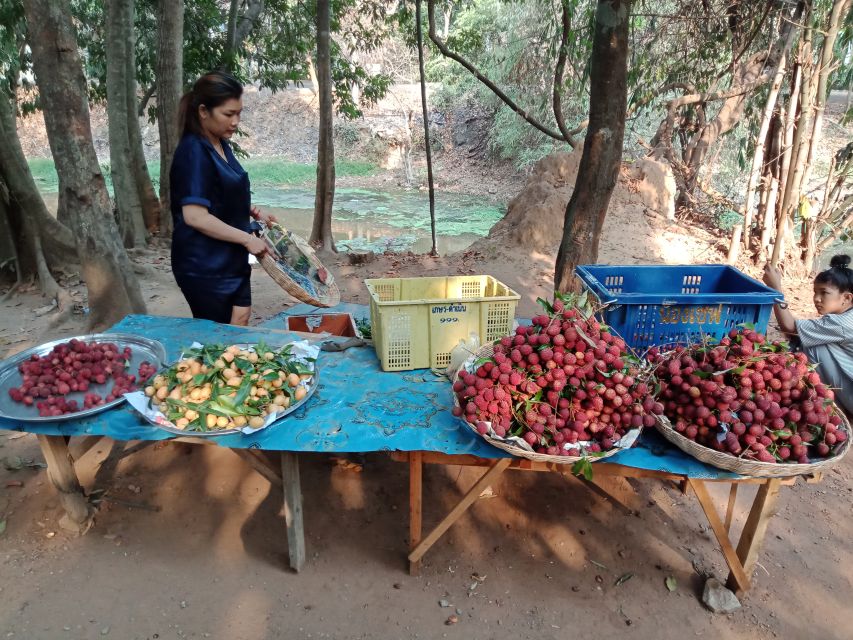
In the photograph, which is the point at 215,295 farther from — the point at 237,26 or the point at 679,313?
the point at 237,26

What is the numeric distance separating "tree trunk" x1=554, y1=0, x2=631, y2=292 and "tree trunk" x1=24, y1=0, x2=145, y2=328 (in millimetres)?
3297

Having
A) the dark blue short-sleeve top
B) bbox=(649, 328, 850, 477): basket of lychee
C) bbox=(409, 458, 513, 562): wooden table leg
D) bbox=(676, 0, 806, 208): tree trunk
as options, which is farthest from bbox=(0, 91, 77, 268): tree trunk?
bbox=(676, 0, 806, 208): tree trunk

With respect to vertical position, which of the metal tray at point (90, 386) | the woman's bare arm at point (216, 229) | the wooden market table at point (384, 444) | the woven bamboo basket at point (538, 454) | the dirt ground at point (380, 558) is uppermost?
the woman's bare arm at point (216, 229)

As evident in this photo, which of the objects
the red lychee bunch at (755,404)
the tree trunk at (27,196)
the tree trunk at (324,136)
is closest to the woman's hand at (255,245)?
the red lychee bunch at (755,404)

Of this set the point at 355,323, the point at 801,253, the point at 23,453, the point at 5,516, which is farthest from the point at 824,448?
the point at 801,253

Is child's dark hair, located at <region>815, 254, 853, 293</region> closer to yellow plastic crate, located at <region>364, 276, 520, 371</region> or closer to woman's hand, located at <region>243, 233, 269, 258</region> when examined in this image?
yellow plastic crate, located at <region>364, 276, 520, 371</region>

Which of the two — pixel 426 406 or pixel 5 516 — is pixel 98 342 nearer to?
pixel 5 516

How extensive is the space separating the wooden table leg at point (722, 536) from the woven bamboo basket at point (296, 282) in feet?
6.23

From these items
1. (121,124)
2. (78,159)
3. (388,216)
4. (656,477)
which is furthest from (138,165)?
(656,477)

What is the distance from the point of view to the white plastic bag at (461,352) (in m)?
2.57

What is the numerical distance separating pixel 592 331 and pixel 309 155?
81.2 feet

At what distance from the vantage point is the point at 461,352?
2.58 meters

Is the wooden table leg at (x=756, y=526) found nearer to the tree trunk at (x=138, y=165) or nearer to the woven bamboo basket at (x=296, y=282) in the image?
the woven bamboo basket at (x=296, y=282)

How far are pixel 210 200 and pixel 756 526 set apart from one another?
289 centimetres
